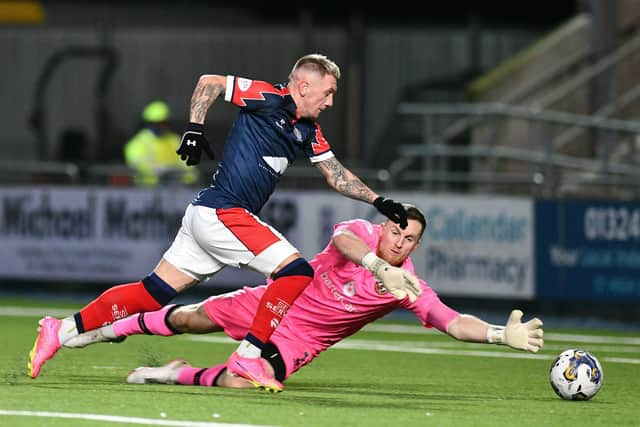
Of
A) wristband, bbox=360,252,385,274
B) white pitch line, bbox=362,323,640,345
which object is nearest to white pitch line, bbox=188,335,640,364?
white pitch line, bbox=362,323,640,345

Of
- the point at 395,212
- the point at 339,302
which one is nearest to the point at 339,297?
the point at 339,302

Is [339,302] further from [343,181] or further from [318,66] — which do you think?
[318,66]

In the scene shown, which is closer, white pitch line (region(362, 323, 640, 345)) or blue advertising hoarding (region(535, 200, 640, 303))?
white pitch line (region(362, 323, 640, 345))

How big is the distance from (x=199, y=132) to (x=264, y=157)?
0.73 m

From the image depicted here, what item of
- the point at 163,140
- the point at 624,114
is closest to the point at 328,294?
the point at 163,140

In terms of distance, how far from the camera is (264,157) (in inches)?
412

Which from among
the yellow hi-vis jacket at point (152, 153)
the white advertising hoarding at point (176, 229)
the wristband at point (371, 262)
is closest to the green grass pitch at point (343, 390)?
the wristband at point (371, 262)

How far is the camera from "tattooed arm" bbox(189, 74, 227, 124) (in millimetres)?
9992

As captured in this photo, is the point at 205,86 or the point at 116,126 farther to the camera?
the point at 116,126

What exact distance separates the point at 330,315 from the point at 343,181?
88 cm

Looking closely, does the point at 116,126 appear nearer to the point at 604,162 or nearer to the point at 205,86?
the point at 604,162

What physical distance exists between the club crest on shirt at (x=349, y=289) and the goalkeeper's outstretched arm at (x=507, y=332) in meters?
0.70

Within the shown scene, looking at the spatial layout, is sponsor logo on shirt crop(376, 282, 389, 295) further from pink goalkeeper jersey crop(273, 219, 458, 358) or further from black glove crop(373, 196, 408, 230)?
black glove crop(373, 196, 408, 230)

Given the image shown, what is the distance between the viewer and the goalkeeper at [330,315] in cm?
1038
